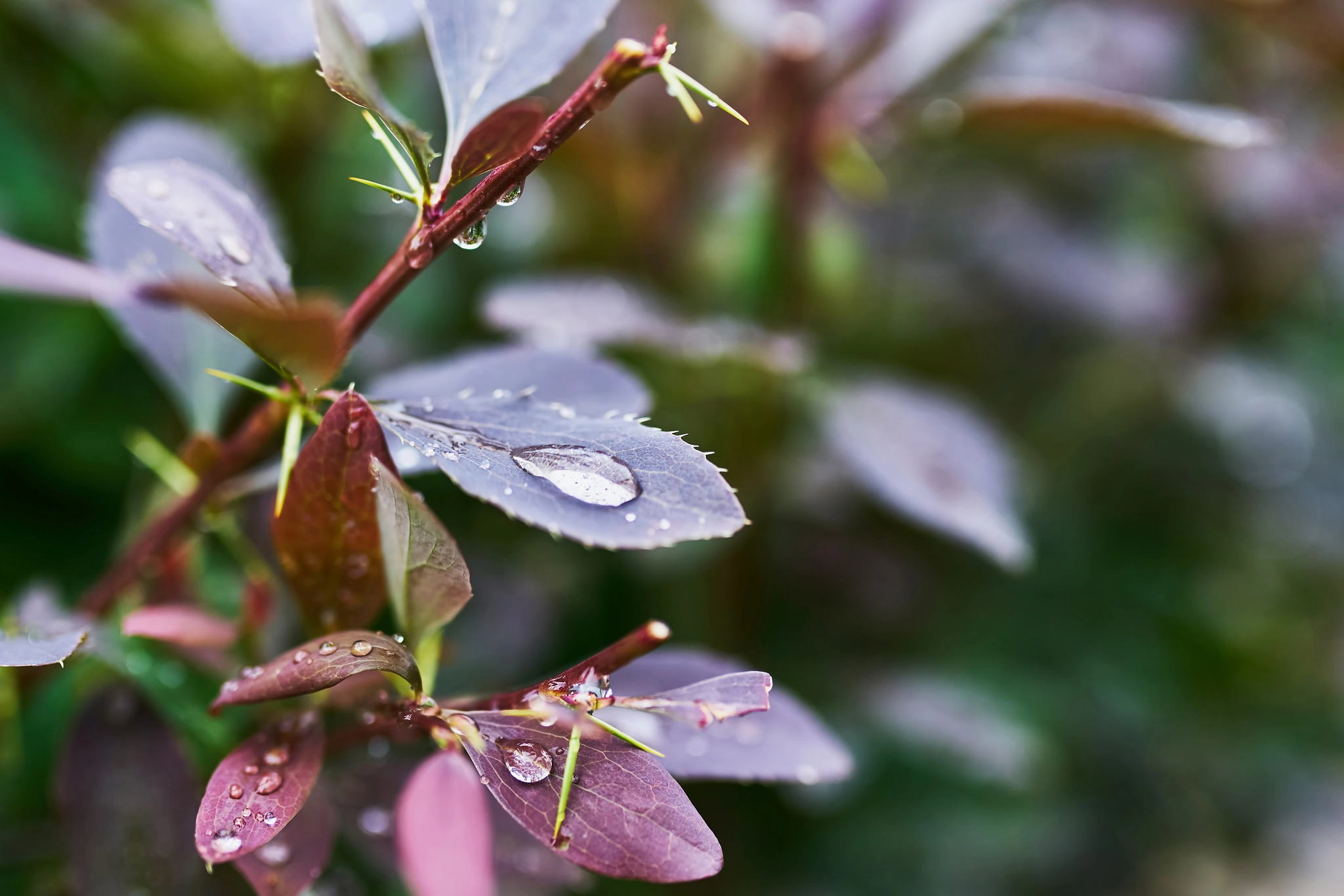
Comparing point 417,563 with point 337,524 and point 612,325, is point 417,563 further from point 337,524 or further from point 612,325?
point 612,325

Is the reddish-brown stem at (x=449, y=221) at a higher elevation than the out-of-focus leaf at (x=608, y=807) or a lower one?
higher

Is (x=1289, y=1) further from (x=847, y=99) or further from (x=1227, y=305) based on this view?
(x=847, y=99)

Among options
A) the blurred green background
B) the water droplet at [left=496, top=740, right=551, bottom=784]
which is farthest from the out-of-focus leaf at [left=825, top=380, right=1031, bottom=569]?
the water droplet at [left=496, top=740, right=551, bottom=784]

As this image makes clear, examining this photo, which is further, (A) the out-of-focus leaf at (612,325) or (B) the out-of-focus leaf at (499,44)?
(A) the out-of-focus leaf at (612,325)

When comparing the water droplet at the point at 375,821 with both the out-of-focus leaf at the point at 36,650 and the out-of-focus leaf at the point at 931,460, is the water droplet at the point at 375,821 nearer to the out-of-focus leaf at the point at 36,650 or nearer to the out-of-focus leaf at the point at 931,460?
the out-of-focus leaf at the point at 36,650

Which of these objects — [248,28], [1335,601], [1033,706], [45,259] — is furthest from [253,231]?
[1335,601]

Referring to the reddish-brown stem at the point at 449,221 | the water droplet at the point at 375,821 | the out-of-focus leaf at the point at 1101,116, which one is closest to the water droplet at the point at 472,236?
the reddish-brown stem at the point at 449,221
